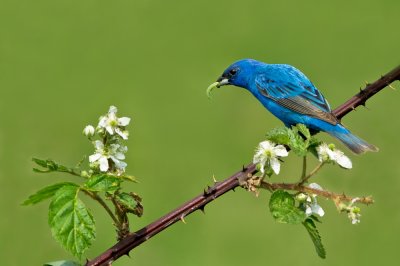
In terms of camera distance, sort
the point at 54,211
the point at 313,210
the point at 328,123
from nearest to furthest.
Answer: the point at 54,211 → the point at 313,210 → the point at 328,123

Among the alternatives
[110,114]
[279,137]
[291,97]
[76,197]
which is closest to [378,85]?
[279,137]

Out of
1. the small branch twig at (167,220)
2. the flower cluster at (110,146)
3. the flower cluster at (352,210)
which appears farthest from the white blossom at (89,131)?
the flower cluster at (352,210)

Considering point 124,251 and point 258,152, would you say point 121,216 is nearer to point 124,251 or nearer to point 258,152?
point 124,251

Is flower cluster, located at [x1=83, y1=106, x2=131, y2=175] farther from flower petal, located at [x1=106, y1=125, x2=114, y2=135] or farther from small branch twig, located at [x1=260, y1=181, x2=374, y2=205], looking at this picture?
small branch twig, located at [x1=260, y1=181, x2=374, y2=205]

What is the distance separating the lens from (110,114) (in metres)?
1.70

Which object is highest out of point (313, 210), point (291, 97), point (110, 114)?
point (291, 97)

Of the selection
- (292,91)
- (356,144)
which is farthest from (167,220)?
(292,91)

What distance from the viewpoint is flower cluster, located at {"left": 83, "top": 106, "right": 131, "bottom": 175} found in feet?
5.30

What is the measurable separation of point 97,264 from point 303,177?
1.63 feet

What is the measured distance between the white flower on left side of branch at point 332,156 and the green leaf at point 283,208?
0.51 ft

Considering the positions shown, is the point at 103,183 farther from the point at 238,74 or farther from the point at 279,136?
the point at 238,74

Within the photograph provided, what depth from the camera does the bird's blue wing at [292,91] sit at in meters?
3.61

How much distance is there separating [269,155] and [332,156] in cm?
15

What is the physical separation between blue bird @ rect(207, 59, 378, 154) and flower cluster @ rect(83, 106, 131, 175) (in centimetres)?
160
